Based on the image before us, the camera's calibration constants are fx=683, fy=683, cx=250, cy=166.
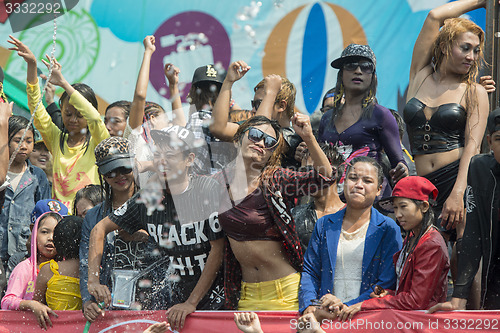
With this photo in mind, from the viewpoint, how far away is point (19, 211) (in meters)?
→ 6.04

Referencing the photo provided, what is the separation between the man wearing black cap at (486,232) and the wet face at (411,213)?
0.89ft

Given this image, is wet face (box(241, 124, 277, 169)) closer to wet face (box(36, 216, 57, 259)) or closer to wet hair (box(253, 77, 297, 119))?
wet hair (box(253, 77, 297, 119))

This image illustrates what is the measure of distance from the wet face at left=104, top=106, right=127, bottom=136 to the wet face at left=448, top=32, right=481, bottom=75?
2982 millimetres

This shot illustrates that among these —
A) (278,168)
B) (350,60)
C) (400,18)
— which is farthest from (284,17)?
(278,168)

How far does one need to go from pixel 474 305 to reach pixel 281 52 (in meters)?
4.17

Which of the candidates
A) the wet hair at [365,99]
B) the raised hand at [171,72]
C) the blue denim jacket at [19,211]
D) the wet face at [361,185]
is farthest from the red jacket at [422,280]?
the blue denim jacket at [19,211]

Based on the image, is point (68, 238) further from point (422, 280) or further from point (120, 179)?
point (422, 280)

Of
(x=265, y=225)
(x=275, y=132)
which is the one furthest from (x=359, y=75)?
(x=265, y=225)

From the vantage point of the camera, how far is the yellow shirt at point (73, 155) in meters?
6.05

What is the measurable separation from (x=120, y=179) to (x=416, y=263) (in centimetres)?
226

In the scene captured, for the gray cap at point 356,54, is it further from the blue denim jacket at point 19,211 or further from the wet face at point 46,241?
the blue denim jacket at point 19,211

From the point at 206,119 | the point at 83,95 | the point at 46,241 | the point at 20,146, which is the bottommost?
the point at 46,241

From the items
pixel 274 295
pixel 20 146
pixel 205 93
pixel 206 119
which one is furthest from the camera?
pixel 20 146

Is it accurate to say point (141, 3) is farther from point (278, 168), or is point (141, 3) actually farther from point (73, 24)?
point (278, 168)
